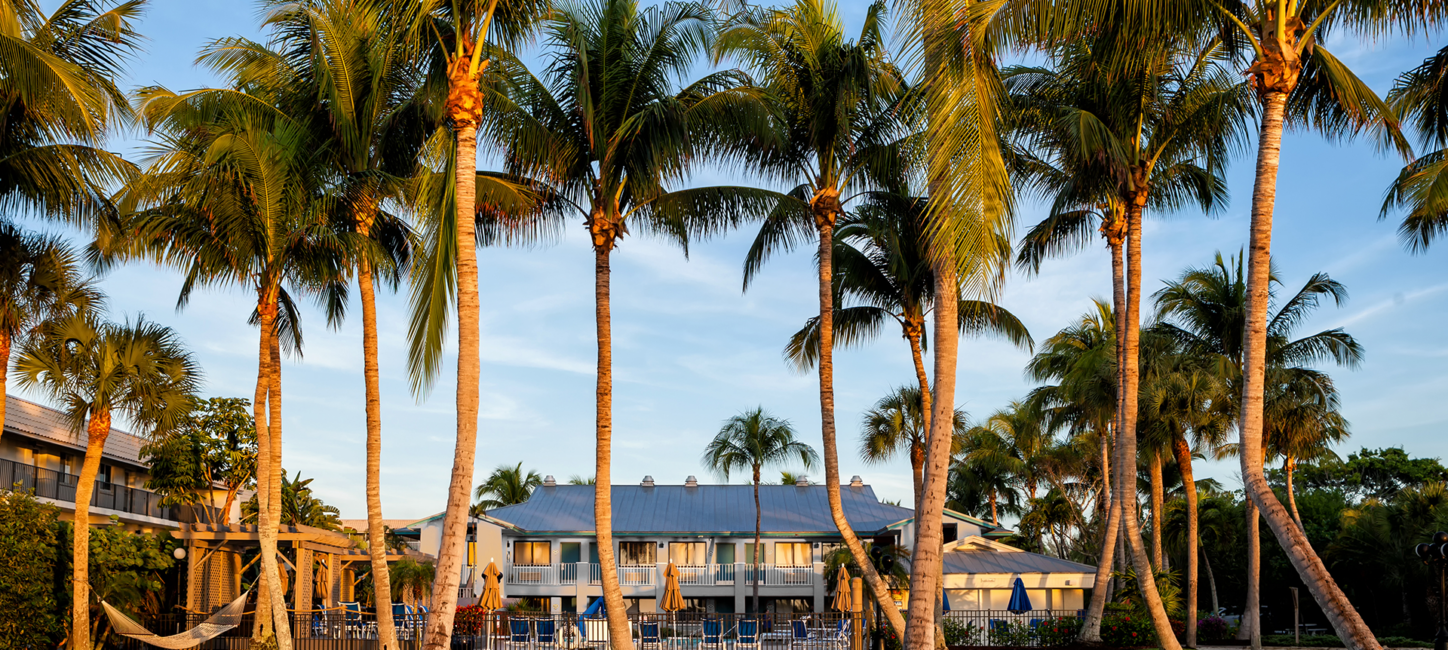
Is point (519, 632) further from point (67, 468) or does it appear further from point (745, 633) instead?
point (67, 468)

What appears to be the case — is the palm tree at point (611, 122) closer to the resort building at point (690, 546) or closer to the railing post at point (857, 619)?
the railing post at point (857, 619)

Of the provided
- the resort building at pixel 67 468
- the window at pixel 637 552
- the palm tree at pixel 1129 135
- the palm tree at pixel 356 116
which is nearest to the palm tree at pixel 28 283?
the palm tree at pixel 356 116

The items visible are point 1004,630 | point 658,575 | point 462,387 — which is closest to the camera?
point 462,387

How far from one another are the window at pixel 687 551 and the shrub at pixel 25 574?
2276 cm

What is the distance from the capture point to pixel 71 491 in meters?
36.8

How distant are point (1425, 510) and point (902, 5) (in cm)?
3425

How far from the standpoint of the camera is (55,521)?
73.7 feet

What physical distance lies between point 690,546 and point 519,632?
17.1 metres

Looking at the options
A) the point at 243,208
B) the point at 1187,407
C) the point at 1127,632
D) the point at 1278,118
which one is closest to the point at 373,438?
the point at 243,208

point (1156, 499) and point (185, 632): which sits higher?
point (1156, 499)

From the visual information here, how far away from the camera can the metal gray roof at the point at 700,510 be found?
1578 inches

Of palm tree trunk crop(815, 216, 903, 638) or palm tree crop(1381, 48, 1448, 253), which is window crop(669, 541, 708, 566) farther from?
palm tree crop(1381, 48, 1448, 253)

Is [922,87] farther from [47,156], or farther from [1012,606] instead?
[1012,606]

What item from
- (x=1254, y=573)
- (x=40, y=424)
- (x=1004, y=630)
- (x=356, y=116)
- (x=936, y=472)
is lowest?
(x=1004, y=630)
